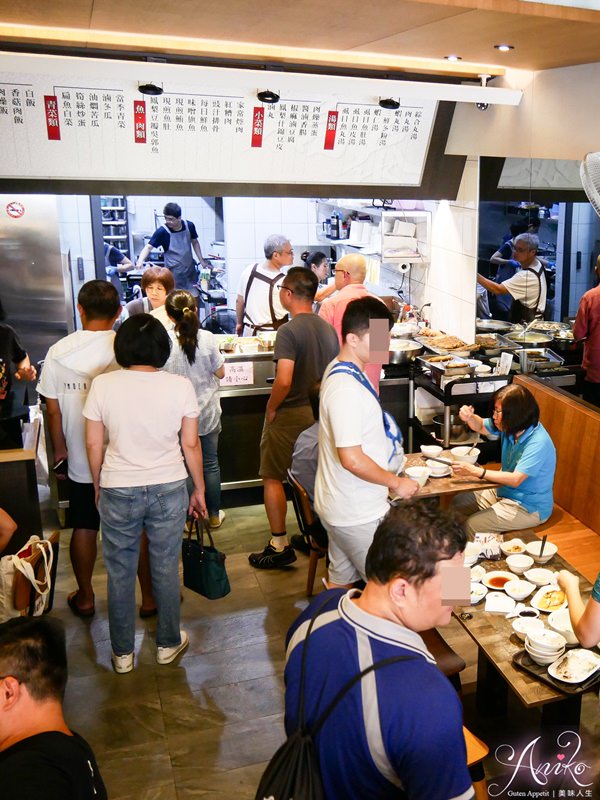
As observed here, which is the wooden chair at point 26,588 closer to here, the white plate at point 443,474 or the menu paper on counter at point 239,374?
the white plate at point 443,474

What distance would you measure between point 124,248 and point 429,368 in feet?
16.8

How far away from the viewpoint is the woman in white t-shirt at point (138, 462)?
3432 mm

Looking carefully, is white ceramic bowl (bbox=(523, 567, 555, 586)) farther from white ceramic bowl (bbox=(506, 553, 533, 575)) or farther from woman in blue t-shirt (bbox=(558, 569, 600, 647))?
woman in blue t-shirt (bbox=(558, 569, 600, 647))

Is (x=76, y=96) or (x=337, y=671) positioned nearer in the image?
(x=337, y=671)

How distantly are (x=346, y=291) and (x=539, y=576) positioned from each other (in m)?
2.79

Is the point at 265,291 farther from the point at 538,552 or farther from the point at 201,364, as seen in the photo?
the point at 538,552

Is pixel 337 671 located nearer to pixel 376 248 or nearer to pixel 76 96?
pixel 76 96

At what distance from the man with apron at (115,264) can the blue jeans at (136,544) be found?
512 cm

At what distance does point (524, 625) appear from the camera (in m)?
2.87

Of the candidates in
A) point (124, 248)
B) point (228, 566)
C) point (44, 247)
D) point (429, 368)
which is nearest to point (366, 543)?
point (228, 566)

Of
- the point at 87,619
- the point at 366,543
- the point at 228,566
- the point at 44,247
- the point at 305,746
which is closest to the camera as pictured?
the point at 305,746

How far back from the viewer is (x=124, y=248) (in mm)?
9359

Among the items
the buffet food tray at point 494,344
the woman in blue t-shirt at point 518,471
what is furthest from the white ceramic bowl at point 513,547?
the buffet food tray at point 494,344

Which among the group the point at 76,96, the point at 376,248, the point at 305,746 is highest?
the point at 76,96
